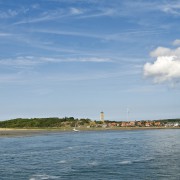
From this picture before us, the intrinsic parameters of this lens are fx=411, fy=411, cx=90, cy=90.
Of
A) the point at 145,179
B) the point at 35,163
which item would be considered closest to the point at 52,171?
the point at 35,163

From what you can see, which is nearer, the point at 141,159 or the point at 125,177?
the point at 125,177

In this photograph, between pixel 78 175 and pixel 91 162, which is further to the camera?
pixel 91 162

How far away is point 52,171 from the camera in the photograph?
78.9m

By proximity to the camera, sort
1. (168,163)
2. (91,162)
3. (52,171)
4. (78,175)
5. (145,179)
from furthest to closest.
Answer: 1. (91,162)
2. (168,163)
3. (52,171)
4. (78,175)
5. (145,179)

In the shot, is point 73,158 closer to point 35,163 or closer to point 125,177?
point 35,163

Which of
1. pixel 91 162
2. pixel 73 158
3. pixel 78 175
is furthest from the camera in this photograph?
pixel 73 158

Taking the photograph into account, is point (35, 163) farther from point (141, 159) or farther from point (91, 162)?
point (141, 159)

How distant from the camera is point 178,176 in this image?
6981 cm

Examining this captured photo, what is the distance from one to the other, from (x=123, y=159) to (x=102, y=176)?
2573 centimetres

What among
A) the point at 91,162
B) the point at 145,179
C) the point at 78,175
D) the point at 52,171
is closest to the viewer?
the point at 145,179

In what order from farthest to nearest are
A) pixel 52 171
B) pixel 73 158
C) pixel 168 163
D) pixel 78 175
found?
pixel 73 158 → pixel 168 163 → pixel 52 171 → pixel 78 175

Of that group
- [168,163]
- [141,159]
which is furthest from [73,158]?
[168,163]

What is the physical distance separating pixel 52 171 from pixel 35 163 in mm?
13639

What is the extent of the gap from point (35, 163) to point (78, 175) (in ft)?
68.9
